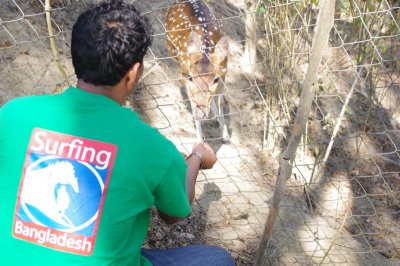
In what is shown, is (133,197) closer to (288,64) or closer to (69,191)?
(69,191)

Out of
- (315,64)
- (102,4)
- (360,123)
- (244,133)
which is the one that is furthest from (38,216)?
(360,123)

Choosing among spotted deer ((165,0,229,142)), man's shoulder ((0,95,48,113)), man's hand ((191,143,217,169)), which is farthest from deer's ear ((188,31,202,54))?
man's shoulder ((0,95,48,113))

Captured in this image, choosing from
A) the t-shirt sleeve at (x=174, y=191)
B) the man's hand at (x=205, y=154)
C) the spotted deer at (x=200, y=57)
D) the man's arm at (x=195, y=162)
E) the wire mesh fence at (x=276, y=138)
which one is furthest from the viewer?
the spotted deer at (x=200, y=57)

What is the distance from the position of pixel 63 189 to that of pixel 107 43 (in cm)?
45

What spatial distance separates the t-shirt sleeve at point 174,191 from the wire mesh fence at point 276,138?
51.3 inches

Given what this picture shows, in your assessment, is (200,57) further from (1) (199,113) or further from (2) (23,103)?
(2) (23,103)

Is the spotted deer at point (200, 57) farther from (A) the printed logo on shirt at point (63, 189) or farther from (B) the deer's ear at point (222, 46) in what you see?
(A) the printed logo on shirt at point (63, 189)

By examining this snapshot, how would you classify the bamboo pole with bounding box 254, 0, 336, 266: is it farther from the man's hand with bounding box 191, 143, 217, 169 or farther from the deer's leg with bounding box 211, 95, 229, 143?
the deer's leg with bounding box 211, 95, 229, 143

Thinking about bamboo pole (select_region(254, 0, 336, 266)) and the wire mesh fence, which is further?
the wire mesh fence

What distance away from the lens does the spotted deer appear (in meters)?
4.71

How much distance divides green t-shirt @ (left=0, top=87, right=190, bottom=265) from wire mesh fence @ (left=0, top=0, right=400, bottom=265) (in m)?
1.40

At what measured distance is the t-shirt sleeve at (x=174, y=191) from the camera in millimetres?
1657

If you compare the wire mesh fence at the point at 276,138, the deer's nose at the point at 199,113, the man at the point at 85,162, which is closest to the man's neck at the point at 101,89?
the man at the point at 85,162

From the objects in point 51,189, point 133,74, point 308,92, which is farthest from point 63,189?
point 308,92
